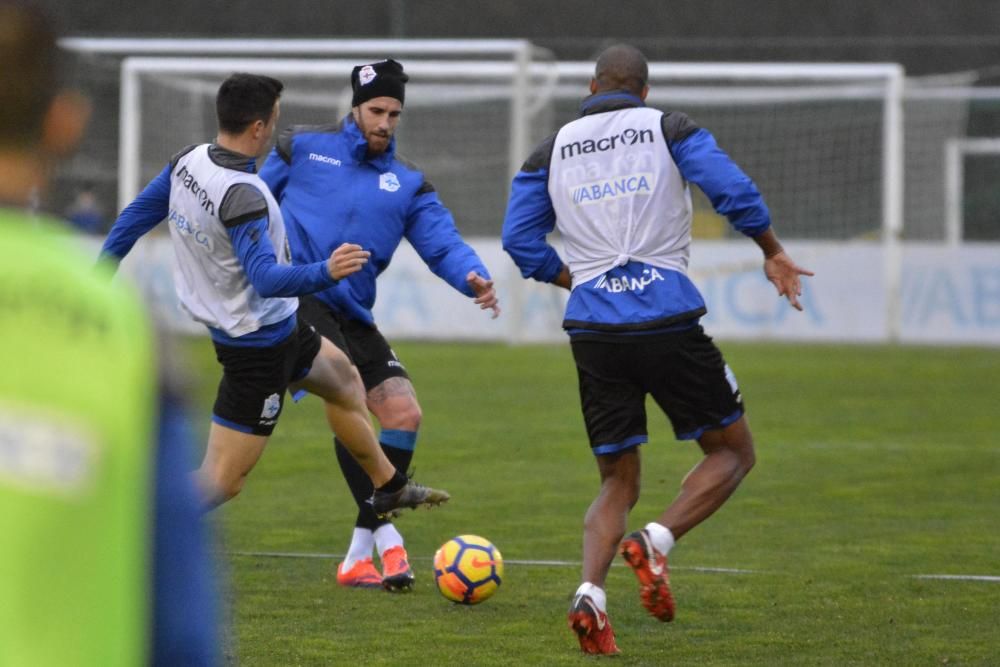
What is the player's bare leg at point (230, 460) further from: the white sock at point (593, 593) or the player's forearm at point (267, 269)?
the white sock at point (593, 593)

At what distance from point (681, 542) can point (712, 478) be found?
7.24ft

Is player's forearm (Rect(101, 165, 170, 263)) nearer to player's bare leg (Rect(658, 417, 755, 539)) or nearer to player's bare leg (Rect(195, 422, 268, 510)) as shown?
player's bare leg (Rect(195, 422, 268, 510))

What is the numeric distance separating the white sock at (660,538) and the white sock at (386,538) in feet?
4.99

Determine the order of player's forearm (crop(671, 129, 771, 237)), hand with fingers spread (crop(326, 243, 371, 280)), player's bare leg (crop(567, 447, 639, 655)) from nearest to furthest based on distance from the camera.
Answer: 1. player's bare leg (crop(567, 447, 639, 655))
2. player's forearm (crop(671, 129, 771, 237))
3. hand with fingers spread (crop(326, 243, 371, 280))

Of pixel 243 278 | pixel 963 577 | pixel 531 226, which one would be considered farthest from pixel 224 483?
pixel 963 577

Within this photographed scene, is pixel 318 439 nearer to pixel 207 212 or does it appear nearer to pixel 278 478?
pixel 278 478

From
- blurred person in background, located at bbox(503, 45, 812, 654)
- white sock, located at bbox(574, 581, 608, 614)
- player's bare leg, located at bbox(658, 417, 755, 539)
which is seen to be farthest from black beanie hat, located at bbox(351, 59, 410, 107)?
white sock, located at bbox(574, 581, 608, 614)

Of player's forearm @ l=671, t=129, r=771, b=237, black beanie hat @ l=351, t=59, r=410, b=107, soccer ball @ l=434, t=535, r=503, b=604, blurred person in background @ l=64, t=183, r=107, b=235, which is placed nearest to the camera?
player's forearm @ l=671, t=129, r=771, b=237

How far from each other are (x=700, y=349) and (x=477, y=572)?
1.35m

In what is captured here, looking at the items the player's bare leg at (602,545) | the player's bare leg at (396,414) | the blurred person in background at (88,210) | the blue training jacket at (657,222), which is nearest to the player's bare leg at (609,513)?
the player's bare leg at (602,545)

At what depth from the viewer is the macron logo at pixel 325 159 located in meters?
7.38

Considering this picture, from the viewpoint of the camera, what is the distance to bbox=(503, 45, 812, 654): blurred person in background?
591 centimetres

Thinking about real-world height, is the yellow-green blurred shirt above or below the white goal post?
below

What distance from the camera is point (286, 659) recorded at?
5699 mm
